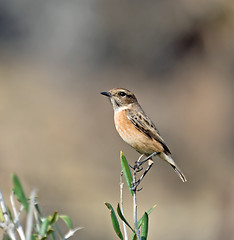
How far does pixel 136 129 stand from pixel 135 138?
189 millimetres

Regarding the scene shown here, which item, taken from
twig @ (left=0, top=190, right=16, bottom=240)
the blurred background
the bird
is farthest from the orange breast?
the blurred background

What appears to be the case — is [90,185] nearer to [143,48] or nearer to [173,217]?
[173,217]

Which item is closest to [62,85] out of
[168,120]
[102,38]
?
[102,38]

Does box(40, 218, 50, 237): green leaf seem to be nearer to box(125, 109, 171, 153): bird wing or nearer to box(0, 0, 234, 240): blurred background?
box(125, 109, 171, 153): bird wing

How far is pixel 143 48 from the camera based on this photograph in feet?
49.8

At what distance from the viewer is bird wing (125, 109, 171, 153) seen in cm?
554

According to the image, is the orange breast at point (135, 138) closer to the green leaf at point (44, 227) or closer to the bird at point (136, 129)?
the bird at point (136, 129)

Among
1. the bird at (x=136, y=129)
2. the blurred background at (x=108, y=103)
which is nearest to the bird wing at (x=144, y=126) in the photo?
the bird at (x=136, y=129)

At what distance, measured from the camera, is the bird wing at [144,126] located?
5.54 m

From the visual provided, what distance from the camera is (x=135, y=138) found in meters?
5.37

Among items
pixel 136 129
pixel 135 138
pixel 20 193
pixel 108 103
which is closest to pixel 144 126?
pixel 136 129

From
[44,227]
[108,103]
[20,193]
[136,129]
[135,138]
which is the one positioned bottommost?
[44,227]

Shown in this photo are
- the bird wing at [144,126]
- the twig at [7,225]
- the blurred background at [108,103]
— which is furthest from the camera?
the blurred background at [108,103]

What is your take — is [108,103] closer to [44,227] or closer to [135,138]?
[135,138]
